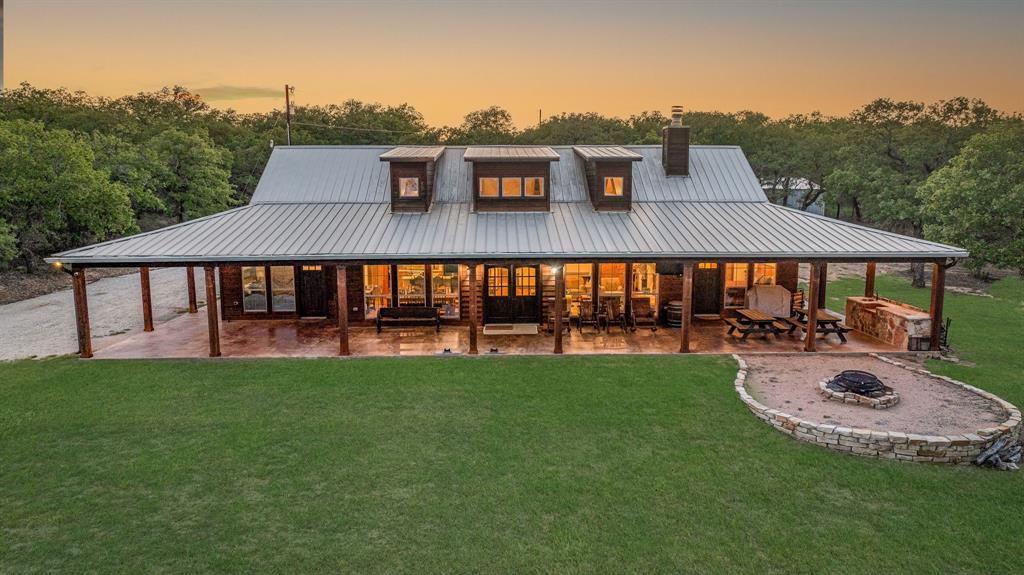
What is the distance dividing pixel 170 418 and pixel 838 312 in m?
18.4

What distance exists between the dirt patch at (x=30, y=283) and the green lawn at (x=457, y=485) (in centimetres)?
1300

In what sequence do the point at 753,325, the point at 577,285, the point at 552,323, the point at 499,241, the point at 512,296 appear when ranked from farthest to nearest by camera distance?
the point at 577,285
the point at 512,296
the point at 552,323
the point at 753,325
the point at 499,241

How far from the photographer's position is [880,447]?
27.0 feet

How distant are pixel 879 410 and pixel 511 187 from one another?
404 inches

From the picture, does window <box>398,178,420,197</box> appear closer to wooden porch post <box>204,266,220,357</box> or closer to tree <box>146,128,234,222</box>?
wooden porch post <box>204,266,220,357</box>

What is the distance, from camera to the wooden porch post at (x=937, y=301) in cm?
1323

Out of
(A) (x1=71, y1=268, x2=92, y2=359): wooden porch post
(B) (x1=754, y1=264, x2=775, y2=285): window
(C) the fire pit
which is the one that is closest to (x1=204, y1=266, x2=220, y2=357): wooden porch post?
(A) (x1=71, y1=268, x2=92, y2=359): wooden porch post

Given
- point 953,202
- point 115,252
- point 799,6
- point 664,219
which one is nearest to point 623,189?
point 664,219

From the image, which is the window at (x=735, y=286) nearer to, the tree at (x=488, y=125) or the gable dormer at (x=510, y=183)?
the gable dormer at (x=510, y=183)

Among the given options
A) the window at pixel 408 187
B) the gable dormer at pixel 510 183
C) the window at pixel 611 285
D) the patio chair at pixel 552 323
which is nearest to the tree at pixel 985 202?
the window at pixel 611 285

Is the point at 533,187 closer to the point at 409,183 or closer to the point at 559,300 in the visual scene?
the point at 409,183

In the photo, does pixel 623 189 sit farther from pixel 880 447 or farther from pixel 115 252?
pixel 115 252

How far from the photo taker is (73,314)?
18.1 meters

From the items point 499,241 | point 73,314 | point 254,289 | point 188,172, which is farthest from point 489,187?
point 188,172
